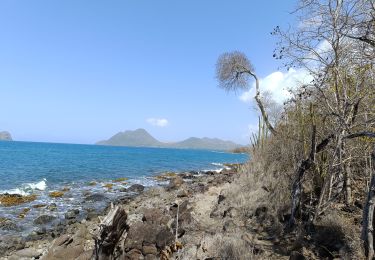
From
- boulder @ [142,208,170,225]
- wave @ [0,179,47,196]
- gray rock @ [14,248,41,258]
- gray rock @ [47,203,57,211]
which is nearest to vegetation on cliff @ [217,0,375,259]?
boulder @ [142,208,170,225]

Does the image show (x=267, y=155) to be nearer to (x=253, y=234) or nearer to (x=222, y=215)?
(x=222, y=215)

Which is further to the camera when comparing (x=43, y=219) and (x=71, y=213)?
(x=71, y=213)

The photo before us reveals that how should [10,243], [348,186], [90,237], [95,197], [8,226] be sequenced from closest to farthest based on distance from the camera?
[348,186] < [90,237] < [10,243] < [8,226] < [95,197]

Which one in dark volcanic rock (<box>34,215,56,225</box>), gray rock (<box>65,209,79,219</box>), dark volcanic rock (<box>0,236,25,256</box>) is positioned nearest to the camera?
dark volcanic rock (<box>0,236,25,256</box>)

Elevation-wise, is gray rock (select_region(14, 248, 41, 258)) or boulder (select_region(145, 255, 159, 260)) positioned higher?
boulder (select_region(145, 255, 159, 260))

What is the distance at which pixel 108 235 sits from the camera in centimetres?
646

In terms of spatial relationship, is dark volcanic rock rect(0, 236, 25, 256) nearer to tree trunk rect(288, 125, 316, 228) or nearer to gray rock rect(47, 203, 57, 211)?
gray rock rect(47, 203, 57, 211)

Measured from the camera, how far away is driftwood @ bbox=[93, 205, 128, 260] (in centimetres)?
627

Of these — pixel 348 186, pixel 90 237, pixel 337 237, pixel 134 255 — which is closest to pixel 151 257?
pixel 134 255

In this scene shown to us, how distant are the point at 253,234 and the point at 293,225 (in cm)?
110

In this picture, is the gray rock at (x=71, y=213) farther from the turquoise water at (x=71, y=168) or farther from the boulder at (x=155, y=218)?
the turquoise water at (x=71, y=168)

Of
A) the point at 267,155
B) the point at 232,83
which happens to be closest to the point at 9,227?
the point at 267,155

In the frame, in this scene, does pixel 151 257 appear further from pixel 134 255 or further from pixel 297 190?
pixel 297 190

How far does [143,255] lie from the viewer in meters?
7.85
